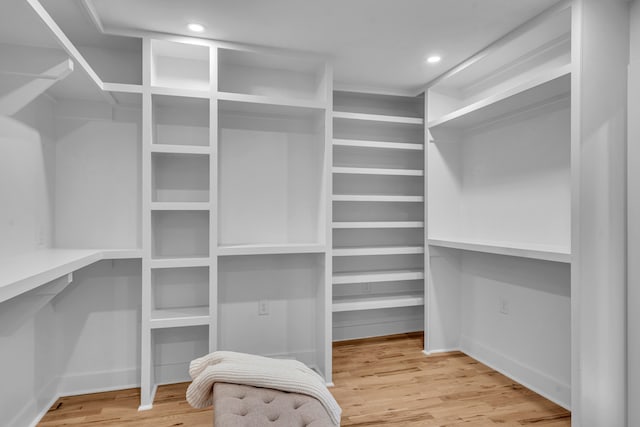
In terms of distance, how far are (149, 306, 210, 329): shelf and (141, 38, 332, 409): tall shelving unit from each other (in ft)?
0.04

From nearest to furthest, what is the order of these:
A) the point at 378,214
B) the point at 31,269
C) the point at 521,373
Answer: the point at 31,269 → the point at 521,373 → the point at 378,214

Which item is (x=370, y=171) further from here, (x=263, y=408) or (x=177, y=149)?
(x=263, y=408)

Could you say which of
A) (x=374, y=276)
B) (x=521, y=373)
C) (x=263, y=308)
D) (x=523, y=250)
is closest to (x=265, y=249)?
(x=263, y=308)

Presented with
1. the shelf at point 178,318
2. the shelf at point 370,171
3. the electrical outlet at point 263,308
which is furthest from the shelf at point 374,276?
the shelf at point 178,318

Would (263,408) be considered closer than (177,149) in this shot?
Yes

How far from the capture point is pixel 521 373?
9.04 ft

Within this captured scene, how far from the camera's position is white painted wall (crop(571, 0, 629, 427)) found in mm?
1918

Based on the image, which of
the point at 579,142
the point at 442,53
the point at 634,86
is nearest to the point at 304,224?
the point at 442,53

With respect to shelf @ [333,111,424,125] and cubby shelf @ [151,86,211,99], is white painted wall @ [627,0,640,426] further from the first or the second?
cubby shelf @ [151,86,211,99]

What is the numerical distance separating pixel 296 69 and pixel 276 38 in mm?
491

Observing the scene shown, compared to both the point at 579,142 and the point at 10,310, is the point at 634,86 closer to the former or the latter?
the point at 579,142

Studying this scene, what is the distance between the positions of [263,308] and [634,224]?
2507 millimetres

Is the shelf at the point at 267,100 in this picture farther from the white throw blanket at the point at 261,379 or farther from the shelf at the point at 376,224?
the white throw blanket at the point at 261,379

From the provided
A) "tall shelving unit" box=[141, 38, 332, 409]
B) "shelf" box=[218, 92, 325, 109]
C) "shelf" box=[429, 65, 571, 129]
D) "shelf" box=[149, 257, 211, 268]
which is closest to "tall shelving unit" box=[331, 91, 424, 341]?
"shelf" box=[429, 65, 571, 129]
